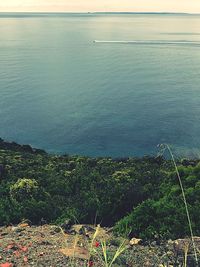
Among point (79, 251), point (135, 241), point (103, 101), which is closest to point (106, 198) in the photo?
point (135, 241)

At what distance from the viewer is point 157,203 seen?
838 inches

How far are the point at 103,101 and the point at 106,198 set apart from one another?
51319 mm

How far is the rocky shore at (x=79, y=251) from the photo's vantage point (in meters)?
14.0

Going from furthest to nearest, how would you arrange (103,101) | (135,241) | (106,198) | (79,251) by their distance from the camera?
(103,101)
(106,198)
(135,241)
(79,251)

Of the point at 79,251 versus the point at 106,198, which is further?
the point at 106,198

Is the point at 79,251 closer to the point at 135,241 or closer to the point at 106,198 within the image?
the point at 135,241

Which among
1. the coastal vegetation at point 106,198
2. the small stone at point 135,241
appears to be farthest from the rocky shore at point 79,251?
the coastal vegetation at point 106,198

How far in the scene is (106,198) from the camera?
24.4 meters

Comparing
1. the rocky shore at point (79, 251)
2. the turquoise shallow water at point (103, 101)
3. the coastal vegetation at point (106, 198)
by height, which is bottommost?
the rocky shore at point (79, 251)

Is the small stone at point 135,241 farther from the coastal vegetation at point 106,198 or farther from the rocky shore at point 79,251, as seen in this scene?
the coastal vegetation at point 106,198

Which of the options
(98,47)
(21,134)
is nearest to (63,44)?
(98,47)

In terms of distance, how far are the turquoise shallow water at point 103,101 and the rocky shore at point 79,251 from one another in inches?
1196

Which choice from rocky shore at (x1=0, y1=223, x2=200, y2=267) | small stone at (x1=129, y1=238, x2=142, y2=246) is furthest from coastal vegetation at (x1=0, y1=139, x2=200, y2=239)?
rocky shore at (x1=0, y1=223, x2=200, y2=267)

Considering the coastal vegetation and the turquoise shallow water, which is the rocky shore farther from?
the turquoise shallow water
